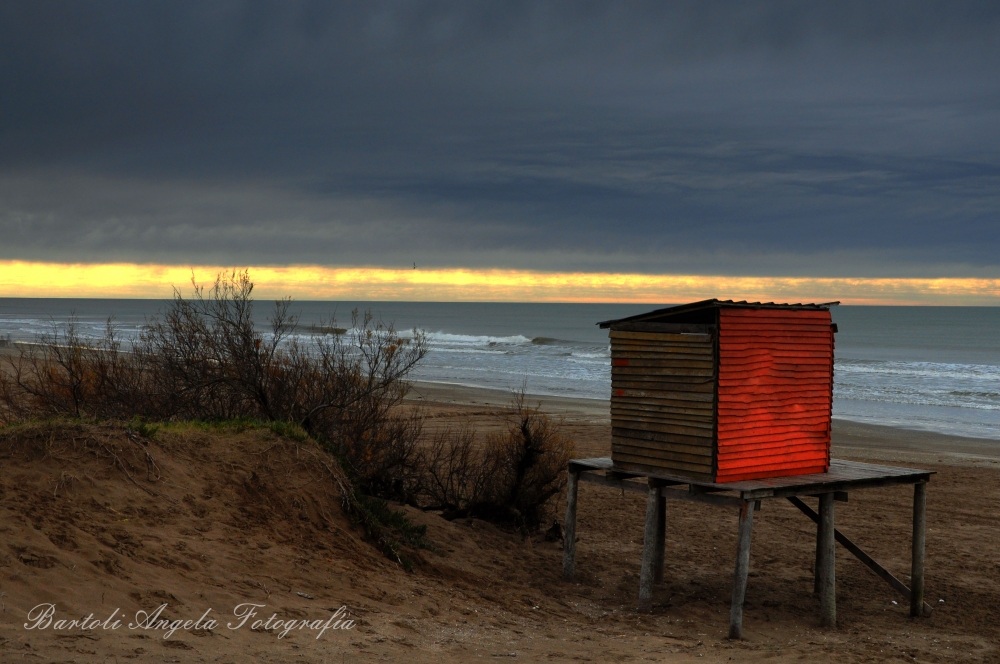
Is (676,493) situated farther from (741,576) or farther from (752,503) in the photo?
(741,576)

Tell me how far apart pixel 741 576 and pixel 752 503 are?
753mm

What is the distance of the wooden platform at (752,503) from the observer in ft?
30.3

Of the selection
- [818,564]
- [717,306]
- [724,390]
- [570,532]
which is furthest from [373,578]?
[818,564]

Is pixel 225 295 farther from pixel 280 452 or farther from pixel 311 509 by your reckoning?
pixel 311 509

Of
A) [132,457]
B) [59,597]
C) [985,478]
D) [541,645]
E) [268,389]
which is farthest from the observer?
[985,478]

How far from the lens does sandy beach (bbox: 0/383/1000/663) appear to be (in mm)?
6859

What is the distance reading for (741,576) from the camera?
9188mm

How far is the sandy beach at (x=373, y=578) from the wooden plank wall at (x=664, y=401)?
5.82ft

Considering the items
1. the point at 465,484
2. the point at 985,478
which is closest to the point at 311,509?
the point at 465,484

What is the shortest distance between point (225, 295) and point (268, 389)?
1.70 m

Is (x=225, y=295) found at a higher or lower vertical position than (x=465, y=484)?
higher

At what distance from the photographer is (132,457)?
9.05 meters

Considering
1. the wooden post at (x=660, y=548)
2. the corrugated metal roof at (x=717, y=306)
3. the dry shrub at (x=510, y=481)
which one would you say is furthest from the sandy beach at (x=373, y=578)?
the corrugated metal roof at (x=717, y=306)

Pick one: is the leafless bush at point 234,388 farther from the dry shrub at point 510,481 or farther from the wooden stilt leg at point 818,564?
the wooden stilt leg at point 818,564
